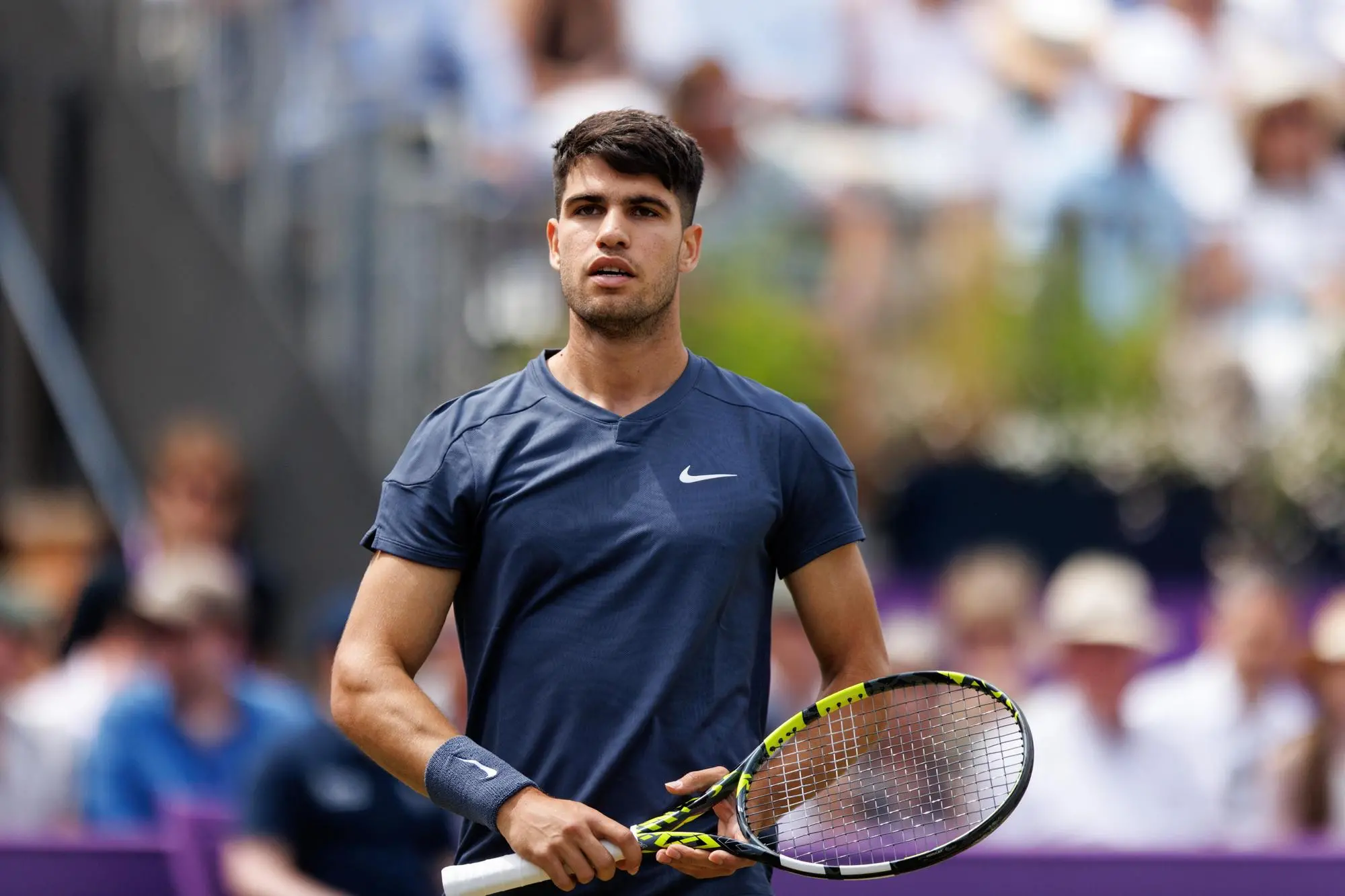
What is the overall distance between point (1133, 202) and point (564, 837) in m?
7.43

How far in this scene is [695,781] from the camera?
296 centimetres

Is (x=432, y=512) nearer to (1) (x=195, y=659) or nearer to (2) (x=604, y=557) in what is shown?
(2) (x=604, y=557)

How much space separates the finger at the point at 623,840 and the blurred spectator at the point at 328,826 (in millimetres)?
2538

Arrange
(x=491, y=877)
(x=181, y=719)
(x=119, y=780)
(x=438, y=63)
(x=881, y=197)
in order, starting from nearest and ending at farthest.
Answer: (x=491, y=877), (x=119, y=780), (x=181, y=719), (x=438, y=63), (x=881, y=197)

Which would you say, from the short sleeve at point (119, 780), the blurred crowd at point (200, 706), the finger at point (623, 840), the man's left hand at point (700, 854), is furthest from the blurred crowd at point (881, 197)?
the finger at point (623, 840)

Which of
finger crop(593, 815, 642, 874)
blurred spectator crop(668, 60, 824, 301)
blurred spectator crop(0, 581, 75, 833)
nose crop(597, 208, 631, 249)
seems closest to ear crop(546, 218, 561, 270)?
nose crop(597, 208, 631, 249)

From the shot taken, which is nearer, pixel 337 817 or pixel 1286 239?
pixel 337 817

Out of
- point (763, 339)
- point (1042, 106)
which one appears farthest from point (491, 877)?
point (1042, 106)

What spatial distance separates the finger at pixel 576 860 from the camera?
283cm

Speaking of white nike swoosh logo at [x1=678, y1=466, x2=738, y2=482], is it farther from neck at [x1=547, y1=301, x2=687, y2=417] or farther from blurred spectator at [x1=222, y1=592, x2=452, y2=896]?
Result: blurred spectator at [x1=222, y1=592, x2=452, y2=896]

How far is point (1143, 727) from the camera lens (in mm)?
6449

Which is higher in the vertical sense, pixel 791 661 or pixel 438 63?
pixel 438 63

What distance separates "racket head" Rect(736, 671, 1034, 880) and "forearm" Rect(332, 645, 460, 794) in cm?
47

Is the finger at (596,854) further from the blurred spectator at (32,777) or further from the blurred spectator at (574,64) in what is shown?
the blurred spectator at (574,64)
